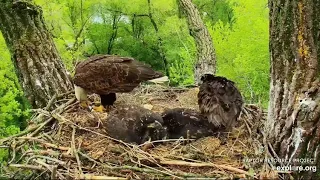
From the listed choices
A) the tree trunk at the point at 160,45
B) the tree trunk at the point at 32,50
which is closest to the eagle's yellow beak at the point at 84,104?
the tree trunk at the point at 32,50

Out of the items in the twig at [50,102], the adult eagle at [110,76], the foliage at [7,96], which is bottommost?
the foliage at [7,96]

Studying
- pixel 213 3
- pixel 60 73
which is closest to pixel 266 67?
pixel 60 73

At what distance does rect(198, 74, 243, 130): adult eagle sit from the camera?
3.83 m

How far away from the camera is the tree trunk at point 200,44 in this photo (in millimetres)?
7586

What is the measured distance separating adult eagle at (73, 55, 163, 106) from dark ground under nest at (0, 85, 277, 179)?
25 cm

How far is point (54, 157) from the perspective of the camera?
124 inches

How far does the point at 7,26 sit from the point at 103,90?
1157mm

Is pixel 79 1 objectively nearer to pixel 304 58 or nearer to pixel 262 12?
pixel 262 12

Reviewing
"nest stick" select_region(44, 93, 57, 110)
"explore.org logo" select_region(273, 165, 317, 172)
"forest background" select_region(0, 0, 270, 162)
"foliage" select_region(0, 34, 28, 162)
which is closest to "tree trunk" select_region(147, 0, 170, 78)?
"forest background" select_region(0, 0, 270, 162)

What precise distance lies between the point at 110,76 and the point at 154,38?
853 inches

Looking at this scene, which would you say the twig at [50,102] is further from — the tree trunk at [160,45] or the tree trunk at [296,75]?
→ the tree trunk at [160,45]

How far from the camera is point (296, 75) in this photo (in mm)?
2961

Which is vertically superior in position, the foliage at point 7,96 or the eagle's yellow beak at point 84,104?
the eagle's yellow beak at point 84,104

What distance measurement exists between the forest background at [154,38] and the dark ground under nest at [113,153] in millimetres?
6617
